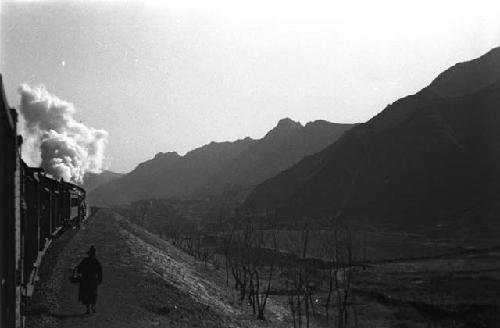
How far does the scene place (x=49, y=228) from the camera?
46.2ft

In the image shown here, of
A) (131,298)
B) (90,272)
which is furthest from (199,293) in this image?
(90,272)

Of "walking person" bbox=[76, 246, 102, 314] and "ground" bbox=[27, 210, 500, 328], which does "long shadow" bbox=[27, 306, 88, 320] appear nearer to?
"ground" bbox=[27, 210, 500, 328]

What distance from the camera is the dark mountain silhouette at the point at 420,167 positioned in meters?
83.1

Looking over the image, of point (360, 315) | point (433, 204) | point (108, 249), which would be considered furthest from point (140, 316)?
point (433, 204)

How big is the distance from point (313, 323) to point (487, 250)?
37.7m

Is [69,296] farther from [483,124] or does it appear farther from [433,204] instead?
[483,124]

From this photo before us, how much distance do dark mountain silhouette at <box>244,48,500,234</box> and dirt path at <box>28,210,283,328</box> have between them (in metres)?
56.3

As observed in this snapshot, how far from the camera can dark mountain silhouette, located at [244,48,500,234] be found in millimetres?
83125

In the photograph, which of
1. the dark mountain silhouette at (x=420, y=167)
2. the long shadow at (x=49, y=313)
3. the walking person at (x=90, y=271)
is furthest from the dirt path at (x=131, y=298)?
the dark mountain silhouette at (x=420, y=167)

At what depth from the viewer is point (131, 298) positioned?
18469 mm

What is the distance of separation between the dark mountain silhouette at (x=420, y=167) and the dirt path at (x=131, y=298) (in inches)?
2216

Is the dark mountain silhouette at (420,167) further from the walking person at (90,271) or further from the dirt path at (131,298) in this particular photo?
the walking person at (90,271)

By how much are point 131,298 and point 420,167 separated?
8113cm

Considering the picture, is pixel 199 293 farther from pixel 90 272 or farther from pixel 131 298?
pixel 90 272
